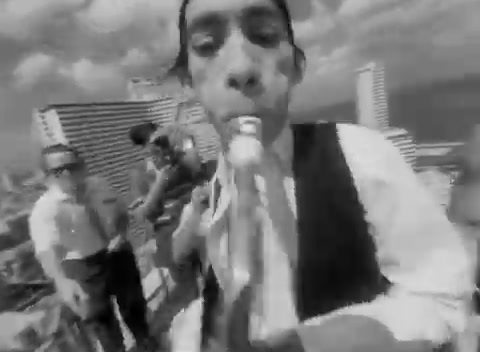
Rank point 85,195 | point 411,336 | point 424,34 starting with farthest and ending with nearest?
1. point 85,195
2. point 424,34
3. point 411,336

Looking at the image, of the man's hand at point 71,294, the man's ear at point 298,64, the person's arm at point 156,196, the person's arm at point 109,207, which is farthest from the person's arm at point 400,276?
the man's hand at point 71,294

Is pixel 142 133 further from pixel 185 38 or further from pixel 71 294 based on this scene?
pixel 71 294

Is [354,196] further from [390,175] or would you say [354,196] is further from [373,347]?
[373,347]

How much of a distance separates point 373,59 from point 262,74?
409 millimetres

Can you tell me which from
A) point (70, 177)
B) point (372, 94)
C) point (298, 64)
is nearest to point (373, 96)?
point (372, 94)

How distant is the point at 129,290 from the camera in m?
0.94

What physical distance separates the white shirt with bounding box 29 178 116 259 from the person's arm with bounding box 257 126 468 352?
1.89 feet

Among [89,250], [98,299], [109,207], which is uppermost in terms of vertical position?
[109,207]

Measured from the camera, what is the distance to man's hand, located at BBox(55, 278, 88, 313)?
2.88 feet

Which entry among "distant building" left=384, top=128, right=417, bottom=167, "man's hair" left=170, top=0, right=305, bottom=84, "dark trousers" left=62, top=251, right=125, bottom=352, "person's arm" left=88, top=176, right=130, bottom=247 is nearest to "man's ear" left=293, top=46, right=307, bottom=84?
"man's hair" left=170, top=0, right=305, bottom=84

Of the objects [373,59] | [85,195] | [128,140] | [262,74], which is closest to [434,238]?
[262,74]

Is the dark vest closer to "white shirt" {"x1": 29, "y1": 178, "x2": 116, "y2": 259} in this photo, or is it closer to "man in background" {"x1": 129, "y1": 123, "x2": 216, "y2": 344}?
"man in background" {"x1": 129, "y1": 123, "x2": 216, "y2": 344}

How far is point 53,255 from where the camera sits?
0.89 meters

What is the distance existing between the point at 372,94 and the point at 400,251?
1.35 feet
